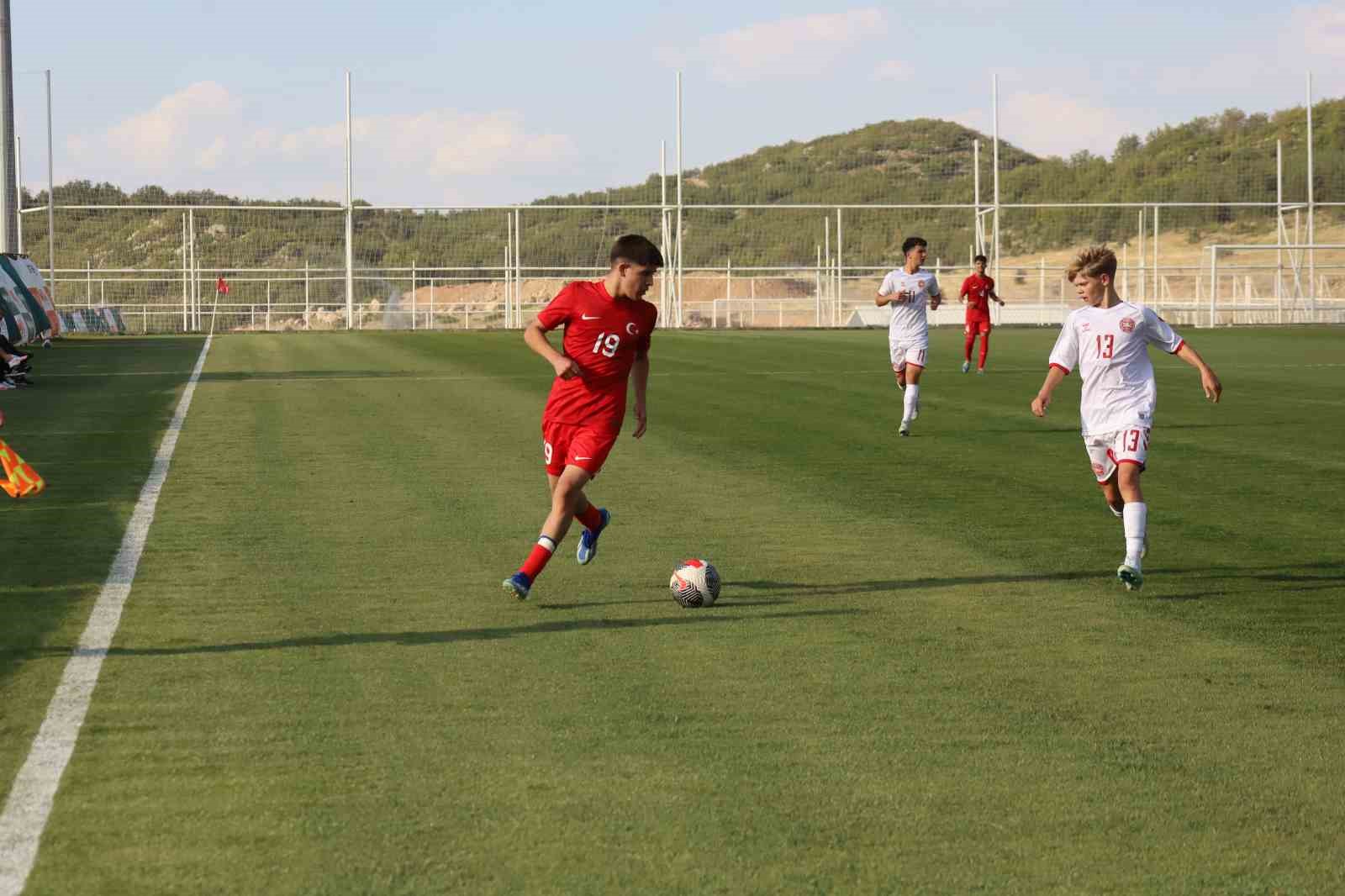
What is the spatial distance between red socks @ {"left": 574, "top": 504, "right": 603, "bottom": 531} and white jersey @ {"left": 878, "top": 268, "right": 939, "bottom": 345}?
28.8ft

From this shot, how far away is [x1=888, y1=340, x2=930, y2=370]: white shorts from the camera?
1593 cm

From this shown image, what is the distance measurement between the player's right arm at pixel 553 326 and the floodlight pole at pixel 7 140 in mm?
27833

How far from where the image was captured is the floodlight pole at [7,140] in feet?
104

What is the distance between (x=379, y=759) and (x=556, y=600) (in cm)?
263

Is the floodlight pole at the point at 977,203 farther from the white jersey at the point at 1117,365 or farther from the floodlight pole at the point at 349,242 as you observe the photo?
the white jersey at the point at 1117,365

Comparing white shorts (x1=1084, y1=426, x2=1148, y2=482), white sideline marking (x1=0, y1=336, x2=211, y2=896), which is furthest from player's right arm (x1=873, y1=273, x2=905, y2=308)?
white sideline marking (x1=0, y1=336, x2=211, y2=896)

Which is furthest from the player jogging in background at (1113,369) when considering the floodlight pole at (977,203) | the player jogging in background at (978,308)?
the floodlight pole at (977,203)

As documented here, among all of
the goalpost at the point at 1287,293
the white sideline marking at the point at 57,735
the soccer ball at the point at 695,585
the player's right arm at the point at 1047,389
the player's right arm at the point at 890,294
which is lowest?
the white sideline marking at the point at 57,735

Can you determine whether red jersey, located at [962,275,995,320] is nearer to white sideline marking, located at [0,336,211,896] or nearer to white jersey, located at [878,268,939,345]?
white jersey, located at [878,268,939,345]

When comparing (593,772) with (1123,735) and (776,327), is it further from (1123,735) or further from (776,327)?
(776,327)

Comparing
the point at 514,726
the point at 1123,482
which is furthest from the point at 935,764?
the point at 1123,482

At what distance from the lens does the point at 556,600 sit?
755cm

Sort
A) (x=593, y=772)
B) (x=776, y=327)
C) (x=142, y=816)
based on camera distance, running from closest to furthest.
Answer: (x=142, y=816)
(x=593, y=772)
(x=776, y=327)

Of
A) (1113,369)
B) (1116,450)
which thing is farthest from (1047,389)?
(1116,450)
